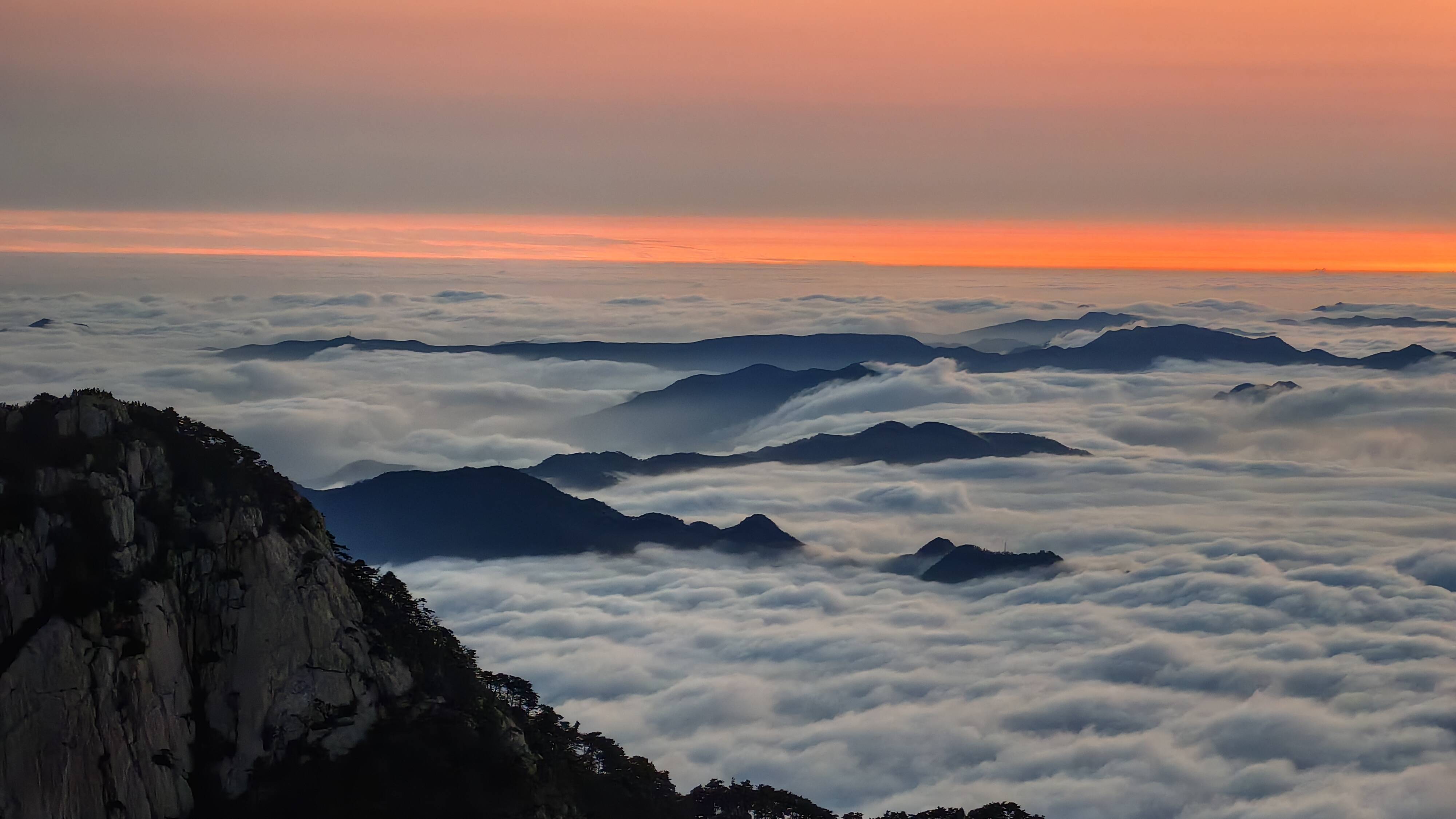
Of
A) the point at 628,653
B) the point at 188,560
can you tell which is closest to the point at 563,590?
the point at 628,653

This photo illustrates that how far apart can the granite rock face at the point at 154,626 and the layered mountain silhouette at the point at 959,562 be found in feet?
416

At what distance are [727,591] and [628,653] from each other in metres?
30.1

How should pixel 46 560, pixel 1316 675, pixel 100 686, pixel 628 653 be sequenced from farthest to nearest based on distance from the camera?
pixel 628 653 < pixel 1316 675 < pixel 46 560 < pixel 100 686

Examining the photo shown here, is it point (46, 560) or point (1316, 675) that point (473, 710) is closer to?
point (46, 560)

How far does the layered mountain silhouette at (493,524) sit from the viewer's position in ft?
553

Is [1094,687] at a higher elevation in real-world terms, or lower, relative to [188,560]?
lower

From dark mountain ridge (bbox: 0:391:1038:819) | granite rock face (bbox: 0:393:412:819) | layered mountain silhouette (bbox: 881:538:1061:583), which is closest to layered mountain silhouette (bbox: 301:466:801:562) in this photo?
layered mountain silhouette (bbox: 881:538:1061:583)

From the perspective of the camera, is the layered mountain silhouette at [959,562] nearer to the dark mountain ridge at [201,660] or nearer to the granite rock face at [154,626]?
the dark mountain ridge at [201,660]

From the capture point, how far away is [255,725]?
33.8m

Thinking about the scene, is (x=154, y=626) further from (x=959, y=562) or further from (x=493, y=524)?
(x=493, y=524)

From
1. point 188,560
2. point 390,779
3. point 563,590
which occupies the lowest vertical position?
point 563,590

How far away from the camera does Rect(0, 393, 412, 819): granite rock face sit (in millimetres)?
30625

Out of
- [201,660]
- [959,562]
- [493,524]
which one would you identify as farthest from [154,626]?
[493,524]

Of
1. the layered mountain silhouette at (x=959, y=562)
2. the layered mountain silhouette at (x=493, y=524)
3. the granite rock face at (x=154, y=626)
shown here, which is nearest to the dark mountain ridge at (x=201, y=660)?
the granite rock face at (x=154, y=626)
